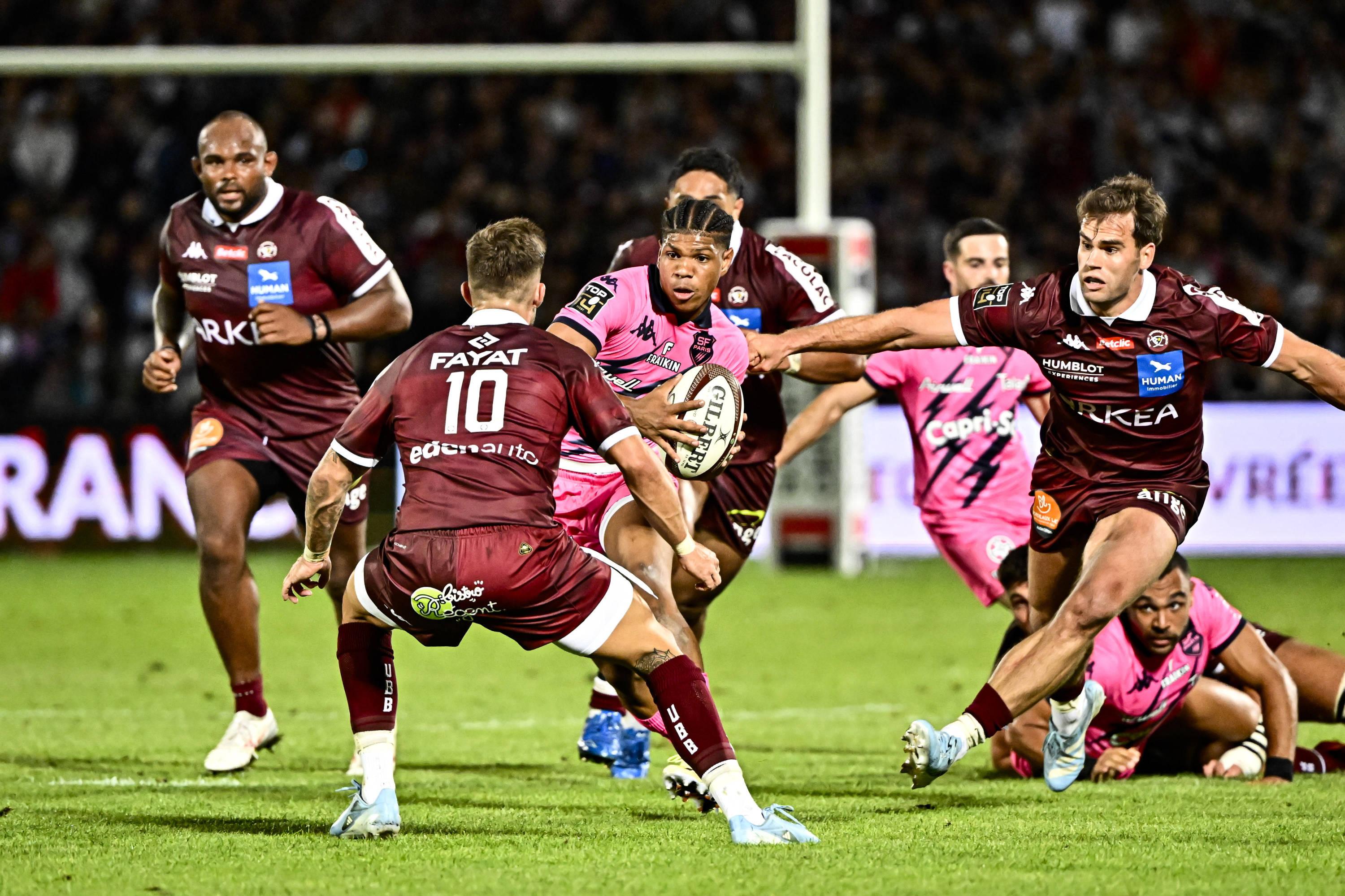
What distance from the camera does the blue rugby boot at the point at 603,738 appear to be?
7.49 m

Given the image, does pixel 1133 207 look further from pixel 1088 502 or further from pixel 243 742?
pixel 243 742

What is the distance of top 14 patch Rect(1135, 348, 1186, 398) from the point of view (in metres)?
6.61

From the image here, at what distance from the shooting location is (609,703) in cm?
757

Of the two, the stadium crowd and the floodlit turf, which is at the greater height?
the stadium crowd

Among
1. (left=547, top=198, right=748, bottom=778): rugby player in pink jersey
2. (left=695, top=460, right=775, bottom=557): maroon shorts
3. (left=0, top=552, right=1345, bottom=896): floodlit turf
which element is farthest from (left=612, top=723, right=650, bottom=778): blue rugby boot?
(left=695, top=460, right=775, bottom=557): maroon shorts

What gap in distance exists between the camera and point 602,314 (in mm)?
6883

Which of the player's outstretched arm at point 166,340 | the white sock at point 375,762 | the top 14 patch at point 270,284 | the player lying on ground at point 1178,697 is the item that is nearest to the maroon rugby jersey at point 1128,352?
the player lying on ground at point 1178,697

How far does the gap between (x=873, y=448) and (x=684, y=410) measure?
423 inches

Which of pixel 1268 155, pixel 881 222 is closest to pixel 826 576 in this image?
pixel 881 222

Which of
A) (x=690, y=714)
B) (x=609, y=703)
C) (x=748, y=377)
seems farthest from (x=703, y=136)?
(x=690, y=714)

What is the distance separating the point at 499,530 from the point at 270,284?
2877 millimetres

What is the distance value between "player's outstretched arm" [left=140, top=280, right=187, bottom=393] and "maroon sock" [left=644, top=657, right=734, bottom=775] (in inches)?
121

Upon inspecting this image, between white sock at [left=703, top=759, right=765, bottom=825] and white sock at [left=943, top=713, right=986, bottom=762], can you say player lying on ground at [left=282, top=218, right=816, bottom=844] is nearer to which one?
white sock at [left=703, top=759, right=765, bottom=825]

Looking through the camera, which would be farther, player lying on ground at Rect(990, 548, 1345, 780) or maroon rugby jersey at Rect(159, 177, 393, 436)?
maroon rugby jersey at Rect(159, 177, 393, 436)
